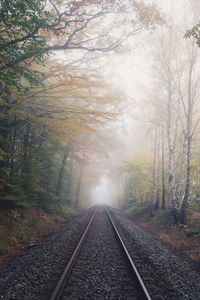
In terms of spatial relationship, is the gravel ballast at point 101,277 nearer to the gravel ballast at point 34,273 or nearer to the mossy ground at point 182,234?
the gravel ballast at point 34,273

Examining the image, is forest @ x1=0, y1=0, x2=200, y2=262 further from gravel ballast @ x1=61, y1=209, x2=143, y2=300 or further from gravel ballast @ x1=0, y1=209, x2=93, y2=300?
gravel ballast @ x1=61, y1=209, x2=143, y2=300

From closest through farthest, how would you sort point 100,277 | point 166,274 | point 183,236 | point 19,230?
1. point 100,277
2. point 166,274
3. point 19,230
4. point 183,236

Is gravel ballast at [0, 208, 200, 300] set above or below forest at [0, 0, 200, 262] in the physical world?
below

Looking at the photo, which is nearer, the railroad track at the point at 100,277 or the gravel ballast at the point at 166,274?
the railroad track at the point at 100,277

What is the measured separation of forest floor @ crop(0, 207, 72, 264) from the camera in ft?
27.8

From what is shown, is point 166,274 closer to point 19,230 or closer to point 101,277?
point 101,277

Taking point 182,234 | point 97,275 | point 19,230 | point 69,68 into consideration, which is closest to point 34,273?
point 97,275

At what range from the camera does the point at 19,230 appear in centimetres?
1053

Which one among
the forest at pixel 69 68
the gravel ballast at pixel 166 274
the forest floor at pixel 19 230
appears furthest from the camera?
the forest floor at pixel 19 230

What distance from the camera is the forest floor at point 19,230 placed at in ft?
27.8

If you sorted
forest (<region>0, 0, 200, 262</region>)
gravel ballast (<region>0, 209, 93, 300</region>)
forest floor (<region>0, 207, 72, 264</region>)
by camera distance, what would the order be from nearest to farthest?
1. gravel ballast (<region>0, 209, 93, 300</region>)
2. forest (<region>0, 0, 200, 262</region>)
3. forest floor (<region>0, 207, 72, 264</region>)

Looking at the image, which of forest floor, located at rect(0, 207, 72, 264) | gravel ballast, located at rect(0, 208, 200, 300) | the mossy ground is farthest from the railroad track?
the mossy ground

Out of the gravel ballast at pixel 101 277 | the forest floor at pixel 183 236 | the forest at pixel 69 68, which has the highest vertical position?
the forest at pixel 69 68

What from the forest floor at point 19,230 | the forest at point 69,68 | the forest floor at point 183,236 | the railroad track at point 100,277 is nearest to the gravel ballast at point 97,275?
the railroad track at point 100,277
